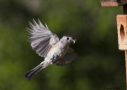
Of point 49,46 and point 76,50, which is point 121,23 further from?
point 76,50

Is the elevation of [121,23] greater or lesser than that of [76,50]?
greater

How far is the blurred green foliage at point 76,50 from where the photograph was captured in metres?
6.83

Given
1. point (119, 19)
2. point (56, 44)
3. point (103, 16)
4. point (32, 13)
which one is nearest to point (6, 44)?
point (32, 13)

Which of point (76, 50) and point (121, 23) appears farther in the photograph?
point (76, 50)

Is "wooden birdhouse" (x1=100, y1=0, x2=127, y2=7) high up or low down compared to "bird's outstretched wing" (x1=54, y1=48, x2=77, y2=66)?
up

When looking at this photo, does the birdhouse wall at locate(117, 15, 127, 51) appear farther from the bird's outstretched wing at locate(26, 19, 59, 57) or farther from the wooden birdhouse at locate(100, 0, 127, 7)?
the bird's outstretched wing at locate(26, 19, 59, 57)

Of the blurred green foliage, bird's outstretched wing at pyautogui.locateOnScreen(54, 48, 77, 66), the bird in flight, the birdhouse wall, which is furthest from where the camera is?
the blurred green foliage

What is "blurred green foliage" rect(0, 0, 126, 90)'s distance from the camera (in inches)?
269

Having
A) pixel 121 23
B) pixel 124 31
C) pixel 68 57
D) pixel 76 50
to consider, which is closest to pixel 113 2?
pixel 121 23

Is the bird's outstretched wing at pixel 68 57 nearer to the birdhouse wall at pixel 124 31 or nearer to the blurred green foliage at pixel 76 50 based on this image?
the birdhouse wall at pixel 124 31

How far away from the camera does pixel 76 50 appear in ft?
22.6

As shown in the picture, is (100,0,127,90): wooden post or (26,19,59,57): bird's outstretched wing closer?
(100,0,127,90): wooden post

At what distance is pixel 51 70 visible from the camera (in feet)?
22.8

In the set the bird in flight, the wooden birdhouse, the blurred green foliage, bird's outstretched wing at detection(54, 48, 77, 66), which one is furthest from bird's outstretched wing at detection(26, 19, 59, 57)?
the blurred green foliage
